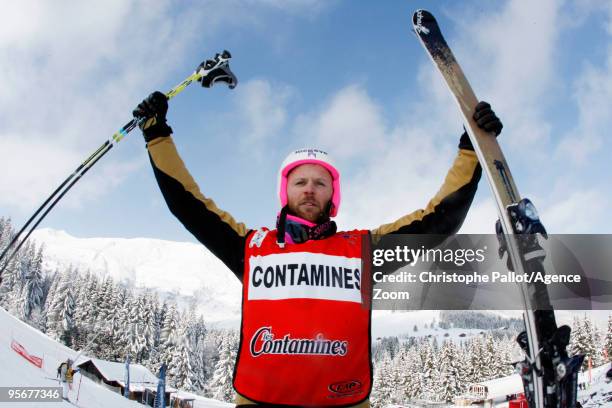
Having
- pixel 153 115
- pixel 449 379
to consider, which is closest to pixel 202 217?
pixel 153 115

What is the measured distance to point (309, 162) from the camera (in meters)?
3.44

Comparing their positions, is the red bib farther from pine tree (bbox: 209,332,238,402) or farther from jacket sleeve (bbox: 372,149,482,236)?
pine tree (bbox: 209,332,238,402)

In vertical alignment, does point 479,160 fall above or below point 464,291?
above

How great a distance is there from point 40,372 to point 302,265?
30.1m

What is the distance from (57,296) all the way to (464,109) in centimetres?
6227

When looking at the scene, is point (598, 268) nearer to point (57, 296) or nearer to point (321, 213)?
point (321, 213)

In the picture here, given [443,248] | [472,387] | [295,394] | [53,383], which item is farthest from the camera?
[472,387]

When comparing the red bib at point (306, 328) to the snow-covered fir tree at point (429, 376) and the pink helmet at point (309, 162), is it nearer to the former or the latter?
the pink helmet at point (309, 162)

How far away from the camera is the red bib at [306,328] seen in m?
2.59

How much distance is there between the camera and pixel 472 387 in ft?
161

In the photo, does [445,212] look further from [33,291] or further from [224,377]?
[33,291]

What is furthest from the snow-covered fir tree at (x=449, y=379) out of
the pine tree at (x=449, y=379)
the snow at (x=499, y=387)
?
the snow at (x=499, y=387)

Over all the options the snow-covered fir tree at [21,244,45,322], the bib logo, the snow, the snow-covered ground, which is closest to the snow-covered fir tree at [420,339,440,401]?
the snow

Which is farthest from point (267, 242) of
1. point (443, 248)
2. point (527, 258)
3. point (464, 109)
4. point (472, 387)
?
point (472, 387)
